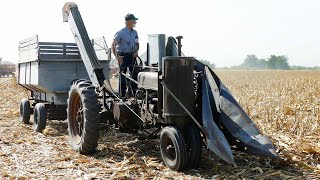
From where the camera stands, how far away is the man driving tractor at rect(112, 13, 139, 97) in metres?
7.29

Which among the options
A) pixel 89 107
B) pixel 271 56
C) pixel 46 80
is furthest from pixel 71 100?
pixel 271 56

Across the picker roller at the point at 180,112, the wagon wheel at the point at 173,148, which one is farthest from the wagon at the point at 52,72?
the wagon wheel at the point at 173,148

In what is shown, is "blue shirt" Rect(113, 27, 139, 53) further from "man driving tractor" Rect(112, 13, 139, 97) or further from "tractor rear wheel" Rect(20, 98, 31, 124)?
"tractor rear wheel" Rect(20, 98, 31, 124)

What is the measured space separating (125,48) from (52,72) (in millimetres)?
2475

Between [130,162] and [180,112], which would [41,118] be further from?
[180,112]

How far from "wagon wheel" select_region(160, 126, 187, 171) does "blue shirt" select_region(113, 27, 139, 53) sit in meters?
2.24

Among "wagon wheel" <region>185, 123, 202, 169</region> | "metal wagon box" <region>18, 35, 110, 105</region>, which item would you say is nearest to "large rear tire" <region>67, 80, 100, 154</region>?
"wagon wheel" <region>185, 123, 202, 169</region>

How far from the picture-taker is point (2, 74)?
48.7 metres

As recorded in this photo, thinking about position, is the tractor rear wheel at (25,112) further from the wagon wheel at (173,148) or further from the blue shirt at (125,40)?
the wagon wheel at (173,148)

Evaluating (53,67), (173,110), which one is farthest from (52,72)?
(173,110)

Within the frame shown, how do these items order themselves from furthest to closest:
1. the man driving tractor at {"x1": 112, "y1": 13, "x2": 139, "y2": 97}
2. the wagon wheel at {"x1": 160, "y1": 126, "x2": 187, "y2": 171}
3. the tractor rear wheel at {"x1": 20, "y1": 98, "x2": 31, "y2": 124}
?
the tractor rear wheel at {"x1": 20, "y1": 98, "x2": 31, "y2": 124} → the man driving tractor at {"x1": 112, "y1": 13, "x2": 139, "y2": 97} → the wagon wheel at {"x1": 160, "y1": 126, "x2": 187, "y2": 171}

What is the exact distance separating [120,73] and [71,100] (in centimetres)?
106

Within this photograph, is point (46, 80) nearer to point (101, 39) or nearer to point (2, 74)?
point (101, 39)

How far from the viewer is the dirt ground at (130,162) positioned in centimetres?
542
